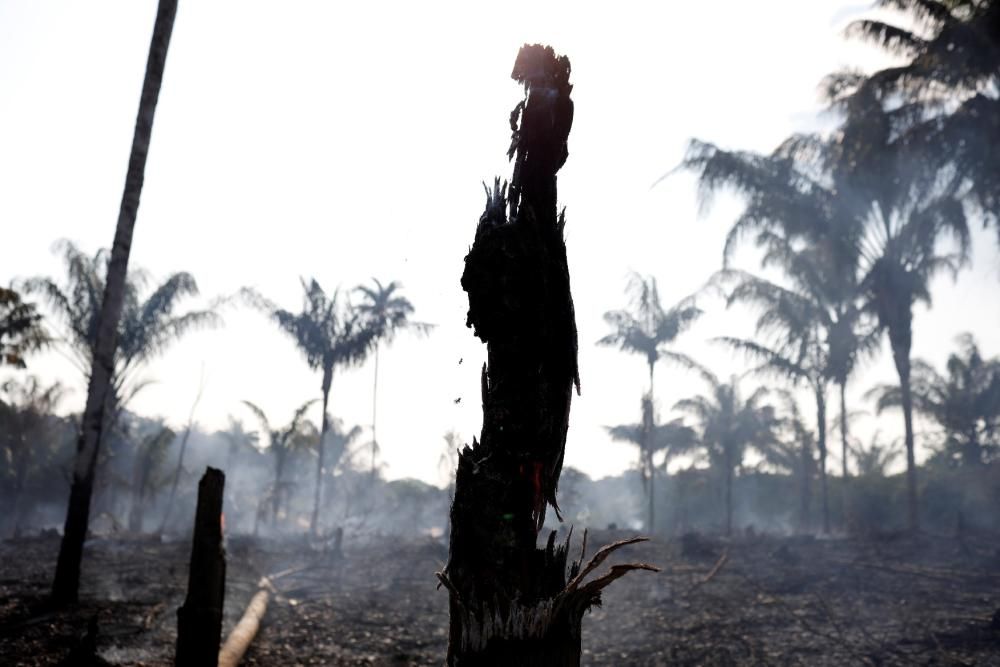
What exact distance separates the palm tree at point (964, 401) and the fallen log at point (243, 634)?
31.6 metres

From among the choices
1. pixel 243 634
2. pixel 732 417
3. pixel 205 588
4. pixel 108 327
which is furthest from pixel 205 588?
pixel 732 417

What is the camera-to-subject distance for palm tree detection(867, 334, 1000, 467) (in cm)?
3117

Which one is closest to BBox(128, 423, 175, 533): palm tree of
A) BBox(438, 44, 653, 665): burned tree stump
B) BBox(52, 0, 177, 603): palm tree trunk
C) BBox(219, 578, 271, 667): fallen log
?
BBox(219, 578, 271, 667): fallen log

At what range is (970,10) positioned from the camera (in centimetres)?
1093

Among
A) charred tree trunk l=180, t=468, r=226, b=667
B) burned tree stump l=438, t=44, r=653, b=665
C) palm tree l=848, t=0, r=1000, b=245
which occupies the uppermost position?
palm tree l=848, t=0, r=1000, b=245

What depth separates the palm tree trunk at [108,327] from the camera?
7.39m

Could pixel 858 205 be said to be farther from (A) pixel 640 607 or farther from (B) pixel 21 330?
(B) pixel 21 330

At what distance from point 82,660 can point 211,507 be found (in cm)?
182

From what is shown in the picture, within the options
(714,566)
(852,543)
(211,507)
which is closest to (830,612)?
(714,566)

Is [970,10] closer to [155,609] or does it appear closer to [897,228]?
[897,228]

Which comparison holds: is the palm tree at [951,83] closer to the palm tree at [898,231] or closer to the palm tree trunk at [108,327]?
the palm tree at [898,231]

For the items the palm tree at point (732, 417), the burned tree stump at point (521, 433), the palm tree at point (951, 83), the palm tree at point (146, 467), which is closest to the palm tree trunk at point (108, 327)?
the burned tree stump at point (521, 433)

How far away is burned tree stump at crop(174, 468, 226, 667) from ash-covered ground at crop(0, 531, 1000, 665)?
1.29m

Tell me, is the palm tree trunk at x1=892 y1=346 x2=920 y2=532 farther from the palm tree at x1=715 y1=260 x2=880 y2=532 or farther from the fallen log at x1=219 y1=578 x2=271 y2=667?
the fallen log at x1=219 y1=578 x2=271 y2=667
